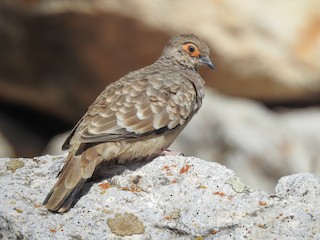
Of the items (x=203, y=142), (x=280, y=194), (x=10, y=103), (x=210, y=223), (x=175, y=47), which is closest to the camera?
(x=210, y=223)

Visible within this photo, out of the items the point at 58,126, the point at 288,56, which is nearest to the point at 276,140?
the point at 288,56

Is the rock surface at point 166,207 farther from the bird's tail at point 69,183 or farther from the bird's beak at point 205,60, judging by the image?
the bird's beak at point 205,60

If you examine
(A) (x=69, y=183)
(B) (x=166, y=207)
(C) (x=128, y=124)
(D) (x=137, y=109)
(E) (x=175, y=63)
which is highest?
(E) (x=175, y=63)

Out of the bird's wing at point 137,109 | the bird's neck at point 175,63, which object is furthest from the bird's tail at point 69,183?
the bird's neck at point 175,63

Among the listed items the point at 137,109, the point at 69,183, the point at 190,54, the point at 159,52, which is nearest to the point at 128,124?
the point at 137,109

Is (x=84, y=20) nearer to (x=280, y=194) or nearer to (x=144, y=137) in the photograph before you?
(x=144, y=137)

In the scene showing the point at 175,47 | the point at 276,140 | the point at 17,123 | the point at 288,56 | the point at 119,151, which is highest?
the point at 288,56

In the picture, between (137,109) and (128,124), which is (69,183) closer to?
(128,124)

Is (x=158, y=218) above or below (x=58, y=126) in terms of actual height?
below
